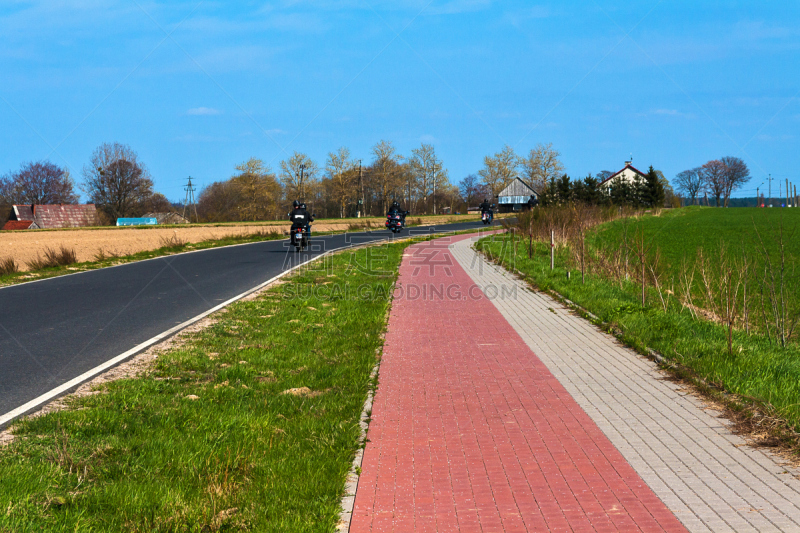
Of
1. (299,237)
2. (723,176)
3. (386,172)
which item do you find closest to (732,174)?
(723,176)

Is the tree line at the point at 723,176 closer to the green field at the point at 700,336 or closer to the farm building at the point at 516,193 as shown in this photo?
the farm building at the point at 516,193

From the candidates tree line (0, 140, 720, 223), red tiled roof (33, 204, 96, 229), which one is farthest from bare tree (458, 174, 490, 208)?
red tiled roof (33, 204, 96, 229)

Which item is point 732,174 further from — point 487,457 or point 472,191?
point 487,457

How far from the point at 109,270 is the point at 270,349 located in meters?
12.7

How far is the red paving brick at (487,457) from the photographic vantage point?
12.5 feet

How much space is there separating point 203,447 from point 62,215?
104090 mm

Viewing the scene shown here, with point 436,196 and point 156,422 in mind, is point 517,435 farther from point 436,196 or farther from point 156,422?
point 436,196

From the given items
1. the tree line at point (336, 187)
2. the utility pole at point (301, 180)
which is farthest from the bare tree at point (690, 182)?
the utility pole at point (301, 180)

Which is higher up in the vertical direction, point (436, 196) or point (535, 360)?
point (436, 196)

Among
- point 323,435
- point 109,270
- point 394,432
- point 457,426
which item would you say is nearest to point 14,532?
point 323,435

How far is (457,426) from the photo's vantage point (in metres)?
5.52

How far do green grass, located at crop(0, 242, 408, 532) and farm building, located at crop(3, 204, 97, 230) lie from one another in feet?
309

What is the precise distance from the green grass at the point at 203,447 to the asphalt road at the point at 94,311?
1.02 m

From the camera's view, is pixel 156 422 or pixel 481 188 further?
pixel 481 188
